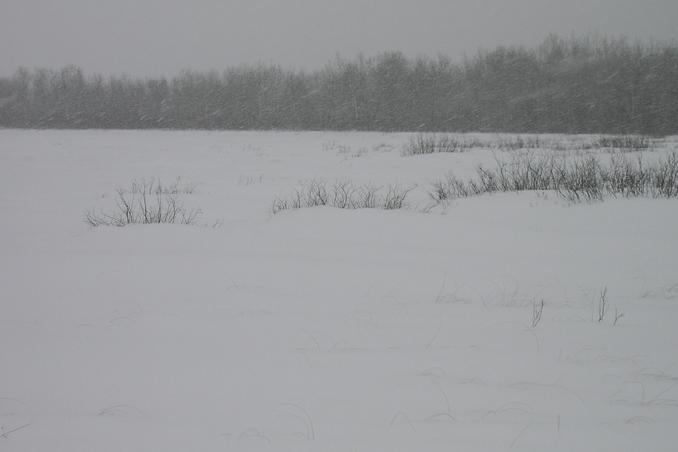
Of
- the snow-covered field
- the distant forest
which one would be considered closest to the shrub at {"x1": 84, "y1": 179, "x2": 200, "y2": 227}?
the snow-covered field

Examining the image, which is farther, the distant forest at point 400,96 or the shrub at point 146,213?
the distant forest at point 400,96

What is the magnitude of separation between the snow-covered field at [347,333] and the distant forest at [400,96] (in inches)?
1425

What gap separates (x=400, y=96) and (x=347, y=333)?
44.0 m

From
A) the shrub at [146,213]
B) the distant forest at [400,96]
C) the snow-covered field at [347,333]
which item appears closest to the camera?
the snow-covered field at [347,333]

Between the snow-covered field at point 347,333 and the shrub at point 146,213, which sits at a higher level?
the shrub at point 146,213

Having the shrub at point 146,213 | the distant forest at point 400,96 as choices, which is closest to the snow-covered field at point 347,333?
the shrub at point 146,213

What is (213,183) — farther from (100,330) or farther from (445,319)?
(445,319)

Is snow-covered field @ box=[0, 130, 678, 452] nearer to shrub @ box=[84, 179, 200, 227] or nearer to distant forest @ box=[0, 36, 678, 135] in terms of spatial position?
shrub @ box=[84, 179, 200, 227]

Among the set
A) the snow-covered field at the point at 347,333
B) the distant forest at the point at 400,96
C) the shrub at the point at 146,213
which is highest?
the distant forest at the point at 400,96

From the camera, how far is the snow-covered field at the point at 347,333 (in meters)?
1.93

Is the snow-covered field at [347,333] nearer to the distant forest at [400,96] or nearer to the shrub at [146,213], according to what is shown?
the shrub at [146,213]

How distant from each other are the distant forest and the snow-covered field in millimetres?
36186

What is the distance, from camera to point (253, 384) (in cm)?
223

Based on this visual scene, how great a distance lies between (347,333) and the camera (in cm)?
280
